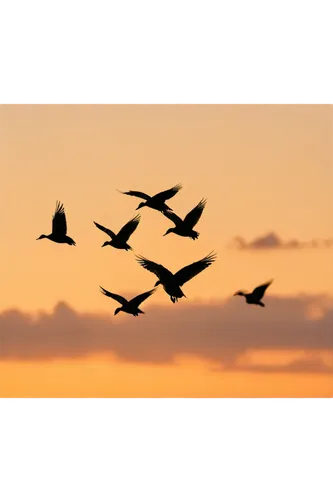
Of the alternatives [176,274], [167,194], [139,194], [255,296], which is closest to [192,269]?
[176,274]

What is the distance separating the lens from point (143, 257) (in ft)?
23.1

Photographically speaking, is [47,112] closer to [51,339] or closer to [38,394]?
[51,339]

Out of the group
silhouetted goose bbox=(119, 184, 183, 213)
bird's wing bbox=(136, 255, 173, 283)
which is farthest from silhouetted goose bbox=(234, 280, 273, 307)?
silhouetted goose bbox=(119, 184, 183, 213)

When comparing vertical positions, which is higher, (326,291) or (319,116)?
(319,116)

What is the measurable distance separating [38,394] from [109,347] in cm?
73

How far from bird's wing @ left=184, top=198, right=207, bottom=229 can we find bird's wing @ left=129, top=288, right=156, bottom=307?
66cm

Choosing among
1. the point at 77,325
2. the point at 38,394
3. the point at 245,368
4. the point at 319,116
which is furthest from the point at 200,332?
the point at 319,116

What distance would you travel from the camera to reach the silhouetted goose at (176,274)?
22.9ft

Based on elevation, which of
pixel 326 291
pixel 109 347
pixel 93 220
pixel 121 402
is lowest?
A: pixel 121 402

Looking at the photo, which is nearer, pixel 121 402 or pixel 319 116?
pixel 121 402

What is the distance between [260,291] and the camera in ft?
23.1

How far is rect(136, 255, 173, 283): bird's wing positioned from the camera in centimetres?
699

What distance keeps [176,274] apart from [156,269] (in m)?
0.18

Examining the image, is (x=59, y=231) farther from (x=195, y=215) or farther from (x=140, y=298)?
(x=195, y=215)
